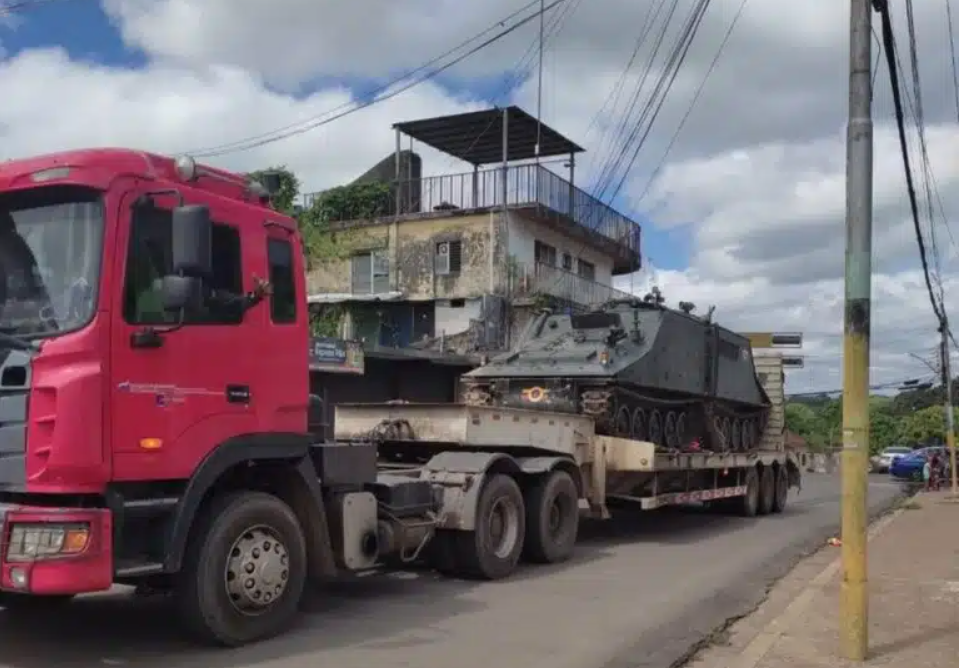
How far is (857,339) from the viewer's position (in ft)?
22.7

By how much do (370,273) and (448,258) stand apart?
2.64 metres

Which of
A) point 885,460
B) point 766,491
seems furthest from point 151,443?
point 885,460

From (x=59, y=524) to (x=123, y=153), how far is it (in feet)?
7.34

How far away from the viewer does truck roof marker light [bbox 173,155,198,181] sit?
686 centimetres

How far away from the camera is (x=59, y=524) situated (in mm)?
5875

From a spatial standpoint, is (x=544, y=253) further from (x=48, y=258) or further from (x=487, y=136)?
(x=48, y=258)

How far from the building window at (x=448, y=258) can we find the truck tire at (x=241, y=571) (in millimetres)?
22537

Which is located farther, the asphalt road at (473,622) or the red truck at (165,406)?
the asphalt road at (473,622)

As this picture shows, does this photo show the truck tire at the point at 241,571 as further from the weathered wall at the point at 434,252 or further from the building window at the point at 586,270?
the building window at the point at 586,270

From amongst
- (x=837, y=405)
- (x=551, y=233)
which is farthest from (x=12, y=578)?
(x=837, y=405)

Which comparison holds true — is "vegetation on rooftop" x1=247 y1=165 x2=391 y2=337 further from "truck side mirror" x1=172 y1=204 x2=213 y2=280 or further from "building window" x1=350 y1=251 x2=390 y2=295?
"truck side mirror" x1=172 y1=204 x2=213 y2=280

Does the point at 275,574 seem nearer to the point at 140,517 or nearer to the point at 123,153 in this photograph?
the point at 140,517

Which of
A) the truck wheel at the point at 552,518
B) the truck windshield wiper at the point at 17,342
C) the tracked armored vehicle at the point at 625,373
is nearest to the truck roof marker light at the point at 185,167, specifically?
the truck windshield wiper at the point at 17,342

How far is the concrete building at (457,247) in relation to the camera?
95.4 feet
